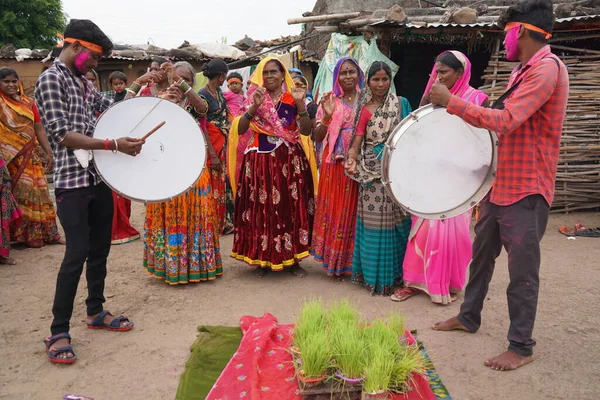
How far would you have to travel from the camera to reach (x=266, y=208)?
452 centimetres

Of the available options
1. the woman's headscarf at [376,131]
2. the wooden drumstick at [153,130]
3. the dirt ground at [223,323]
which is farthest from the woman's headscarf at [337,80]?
the dirt ground at [223,323]

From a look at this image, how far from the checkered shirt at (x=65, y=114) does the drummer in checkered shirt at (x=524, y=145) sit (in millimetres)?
2213

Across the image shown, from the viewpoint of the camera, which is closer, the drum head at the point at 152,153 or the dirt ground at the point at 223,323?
the dirt ground at the point at 223,323

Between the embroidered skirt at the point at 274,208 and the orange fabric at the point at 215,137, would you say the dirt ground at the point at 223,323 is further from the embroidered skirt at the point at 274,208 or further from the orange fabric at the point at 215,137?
the orange fabric at the point at 215,137

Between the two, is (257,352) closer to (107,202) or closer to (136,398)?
(136,398)

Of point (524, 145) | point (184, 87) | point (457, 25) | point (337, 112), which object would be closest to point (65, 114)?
point (184, 87)

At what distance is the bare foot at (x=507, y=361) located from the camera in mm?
2986

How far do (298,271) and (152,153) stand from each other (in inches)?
80.0

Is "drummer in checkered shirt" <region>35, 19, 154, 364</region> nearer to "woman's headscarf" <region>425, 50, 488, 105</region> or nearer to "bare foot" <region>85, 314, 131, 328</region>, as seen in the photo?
"bare foot" <region>85, 314, 131, 328</region>

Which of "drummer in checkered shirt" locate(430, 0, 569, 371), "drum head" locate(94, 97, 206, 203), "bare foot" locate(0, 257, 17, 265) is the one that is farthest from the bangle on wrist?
"bare foot" locate(0, 257, 17, 265)

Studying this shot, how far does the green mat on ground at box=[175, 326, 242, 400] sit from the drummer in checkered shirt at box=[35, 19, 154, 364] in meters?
0.80

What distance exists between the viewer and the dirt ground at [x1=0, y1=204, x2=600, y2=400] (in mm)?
2873

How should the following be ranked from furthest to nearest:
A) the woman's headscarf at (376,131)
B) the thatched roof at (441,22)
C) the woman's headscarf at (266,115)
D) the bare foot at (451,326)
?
the thatched roof at (441,22) → the woman's headscarf at (266,115) → the woman's headscarf at (376,131) → the bare foot at (451,326)

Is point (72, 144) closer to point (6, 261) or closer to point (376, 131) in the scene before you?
point (376, 131)
